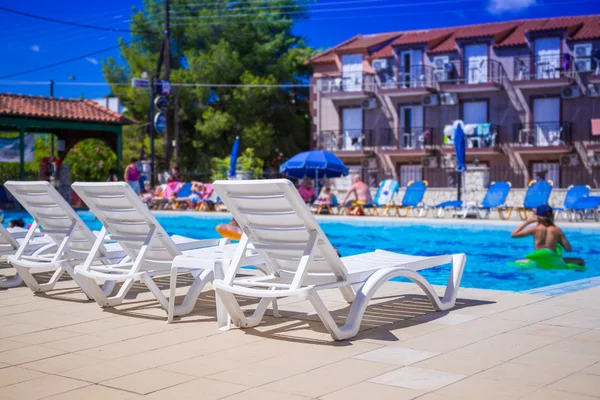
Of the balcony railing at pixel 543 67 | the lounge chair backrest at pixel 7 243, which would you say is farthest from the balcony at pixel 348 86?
the lounge chair backrest at pixel 7 243

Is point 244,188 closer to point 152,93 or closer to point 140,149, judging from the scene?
point 152,93

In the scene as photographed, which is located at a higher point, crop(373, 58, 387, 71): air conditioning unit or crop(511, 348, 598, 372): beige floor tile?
crop(373, 58, 387, 71): air conditioning unit

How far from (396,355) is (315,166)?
1621 cm

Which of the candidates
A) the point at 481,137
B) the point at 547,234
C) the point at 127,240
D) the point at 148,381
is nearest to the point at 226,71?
the point at 481,137

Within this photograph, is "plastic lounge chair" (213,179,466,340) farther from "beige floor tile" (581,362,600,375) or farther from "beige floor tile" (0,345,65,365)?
"beige floor tile" (581,362,600,375)

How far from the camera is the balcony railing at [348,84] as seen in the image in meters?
35.3

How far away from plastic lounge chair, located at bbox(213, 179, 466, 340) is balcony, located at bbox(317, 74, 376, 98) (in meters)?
31.0

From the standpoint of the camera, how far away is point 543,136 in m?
31.8

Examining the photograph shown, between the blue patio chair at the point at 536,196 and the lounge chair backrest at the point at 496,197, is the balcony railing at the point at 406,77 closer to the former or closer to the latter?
the lounge chair backrest at the point at 496,197

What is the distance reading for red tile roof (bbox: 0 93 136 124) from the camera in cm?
2377

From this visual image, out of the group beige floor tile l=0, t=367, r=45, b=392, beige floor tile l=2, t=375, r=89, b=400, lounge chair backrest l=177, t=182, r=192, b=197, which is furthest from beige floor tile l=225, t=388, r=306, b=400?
lounge chair backrest l=177, t=182, r=192, b=197

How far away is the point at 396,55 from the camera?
35.3 meters

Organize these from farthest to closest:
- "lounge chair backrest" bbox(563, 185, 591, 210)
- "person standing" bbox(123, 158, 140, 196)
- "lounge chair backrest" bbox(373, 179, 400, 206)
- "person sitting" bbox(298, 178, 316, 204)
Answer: "person standing" bbox(123, 158, 140, 196)
"lounge chair backrest" bbox(373, 179, 400, 206)
"person sitting" bbox(298, 178, 316, 204)
"lounge chair backrest" bbox(563, 185, 591, 210)

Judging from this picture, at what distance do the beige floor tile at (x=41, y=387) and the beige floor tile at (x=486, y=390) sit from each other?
1.56 m
